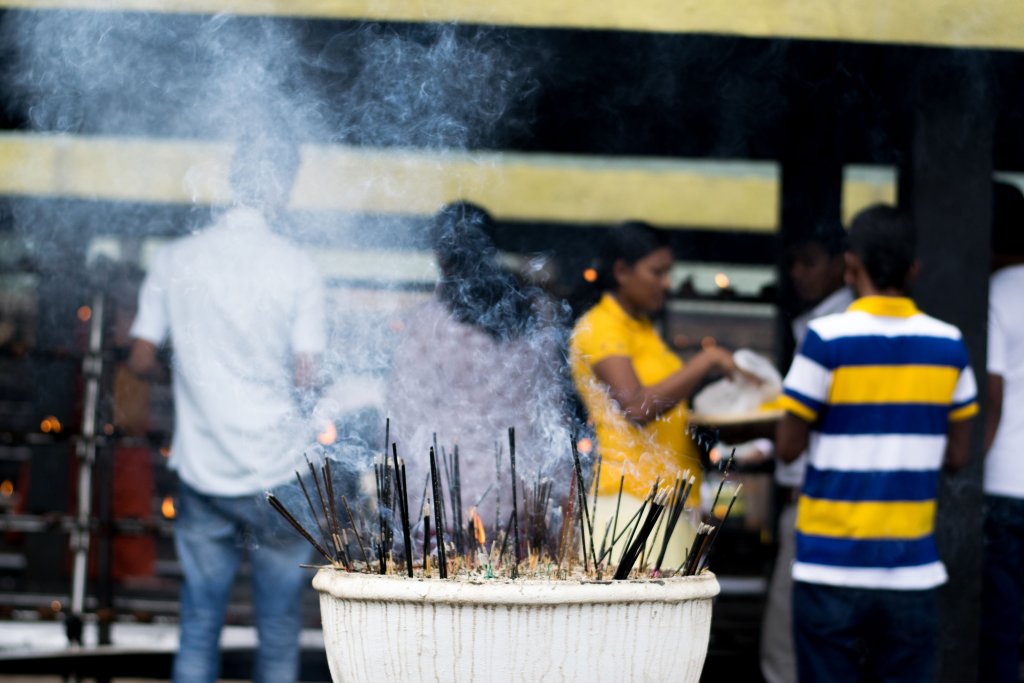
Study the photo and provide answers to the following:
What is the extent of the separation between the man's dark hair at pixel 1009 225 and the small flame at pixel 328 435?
2.58 m

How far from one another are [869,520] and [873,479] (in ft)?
0.38

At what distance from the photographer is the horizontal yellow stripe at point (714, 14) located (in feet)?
14.0

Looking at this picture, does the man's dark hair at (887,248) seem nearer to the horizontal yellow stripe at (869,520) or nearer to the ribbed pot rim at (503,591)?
the horizontal yellow stripe at (869,520)

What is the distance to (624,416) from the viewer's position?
3.69 meters

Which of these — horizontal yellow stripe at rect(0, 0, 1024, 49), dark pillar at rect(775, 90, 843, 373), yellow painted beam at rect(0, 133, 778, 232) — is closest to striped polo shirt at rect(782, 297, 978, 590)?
horizontal yellow stripe at rect(0, 0, 1024, 49)

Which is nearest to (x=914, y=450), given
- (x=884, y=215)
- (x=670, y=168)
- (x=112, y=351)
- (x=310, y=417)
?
(x=884, y=215)

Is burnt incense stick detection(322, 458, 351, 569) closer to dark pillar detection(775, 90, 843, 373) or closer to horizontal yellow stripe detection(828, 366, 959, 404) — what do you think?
horizontal yellow stripe detection(828, 366, 959, 404)

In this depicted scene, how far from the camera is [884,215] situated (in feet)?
11.7

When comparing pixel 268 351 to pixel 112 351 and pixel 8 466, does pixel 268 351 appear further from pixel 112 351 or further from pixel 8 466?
pixel 8 466

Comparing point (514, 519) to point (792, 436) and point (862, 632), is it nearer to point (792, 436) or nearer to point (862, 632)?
point (792, 436)

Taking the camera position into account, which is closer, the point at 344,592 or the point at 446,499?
the point at 344,592

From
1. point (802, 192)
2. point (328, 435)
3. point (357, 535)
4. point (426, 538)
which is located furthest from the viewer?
point (802, 192)

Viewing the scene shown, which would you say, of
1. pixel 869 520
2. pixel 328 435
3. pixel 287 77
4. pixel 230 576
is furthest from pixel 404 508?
pixel 287 77

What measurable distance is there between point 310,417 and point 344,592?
57.5 inches
